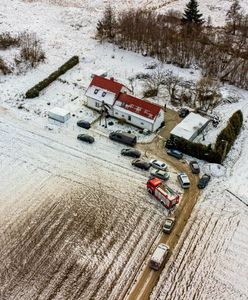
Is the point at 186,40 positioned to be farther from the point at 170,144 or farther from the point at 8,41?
the point at 8,41

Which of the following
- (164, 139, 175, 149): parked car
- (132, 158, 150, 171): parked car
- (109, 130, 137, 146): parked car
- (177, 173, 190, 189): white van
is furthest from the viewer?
(109, 130, 137, 146): parked car

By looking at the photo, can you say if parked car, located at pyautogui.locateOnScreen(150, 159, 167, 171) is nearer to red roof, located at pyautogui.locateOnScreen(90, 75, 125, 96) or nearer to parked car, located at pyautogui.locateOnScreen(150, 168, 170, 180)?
parked car, located at pyautogui.locateOnScreen(150, 168, 170, 180)

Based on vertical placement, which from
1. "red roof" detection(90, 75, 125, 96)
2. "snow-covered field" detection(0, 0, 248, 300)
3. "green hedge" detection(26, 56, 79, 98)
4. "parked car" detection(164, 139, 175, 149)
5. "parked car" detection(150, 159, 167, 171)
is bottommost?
"snow-covered field" detection(0, 0, 248, 300)

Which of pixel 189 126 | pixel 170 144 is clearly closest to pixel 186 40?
pixel 189 126

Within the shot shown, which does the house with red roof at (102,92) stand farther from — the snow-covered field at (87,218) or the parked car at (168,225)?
the parked car at (168,225)

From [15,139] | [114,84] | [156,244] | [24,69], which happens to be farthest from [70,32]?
[156,244]

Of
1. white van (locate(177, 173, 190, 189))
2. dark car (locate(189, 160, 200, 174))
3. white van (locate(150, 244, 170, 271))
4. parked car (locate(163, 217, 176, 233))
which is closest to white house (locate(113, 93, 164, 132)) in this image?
dark car (locate(189, 160, 200, 174))
